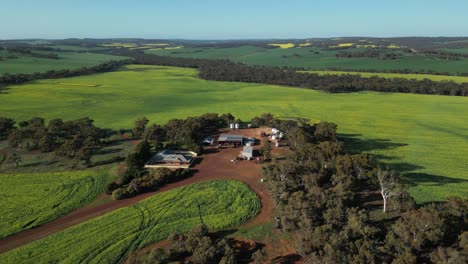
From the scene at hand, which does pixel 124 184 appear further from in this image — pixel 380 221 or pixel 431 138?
pixel 431 138

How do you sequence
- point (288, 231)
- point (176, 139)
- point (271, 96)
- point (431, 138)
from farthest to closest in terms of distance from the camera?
point (271, 96) < point (431, 138) < point (176, 139) < point (288, 231)

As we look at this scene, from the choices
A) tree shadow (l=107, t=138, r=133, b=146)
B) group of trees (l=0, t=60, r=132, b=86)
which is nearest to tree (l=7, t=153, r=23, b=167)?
tree shadow (l=107, t=138, r=133, b=146)

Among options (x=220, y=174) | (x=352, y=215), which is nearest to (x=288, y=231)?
(x=352, y=215)

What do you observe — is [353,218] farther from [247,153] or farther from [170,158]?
[170,158]

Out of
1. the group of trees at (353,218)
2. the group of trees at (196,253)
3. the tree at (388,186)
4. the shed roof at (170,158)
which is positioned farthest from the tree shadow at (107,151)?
the tree at (388,186)

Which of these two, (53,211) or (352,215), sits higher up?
(352,215)

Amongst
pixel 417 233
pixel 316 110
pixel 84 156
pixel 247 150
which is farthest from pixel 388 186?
pixel 316 110

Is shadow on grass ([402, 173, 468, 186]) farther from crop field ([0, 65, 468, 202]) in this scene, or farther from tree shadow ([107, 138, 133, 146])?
tree shadow ([107, 138, 133, 146])
